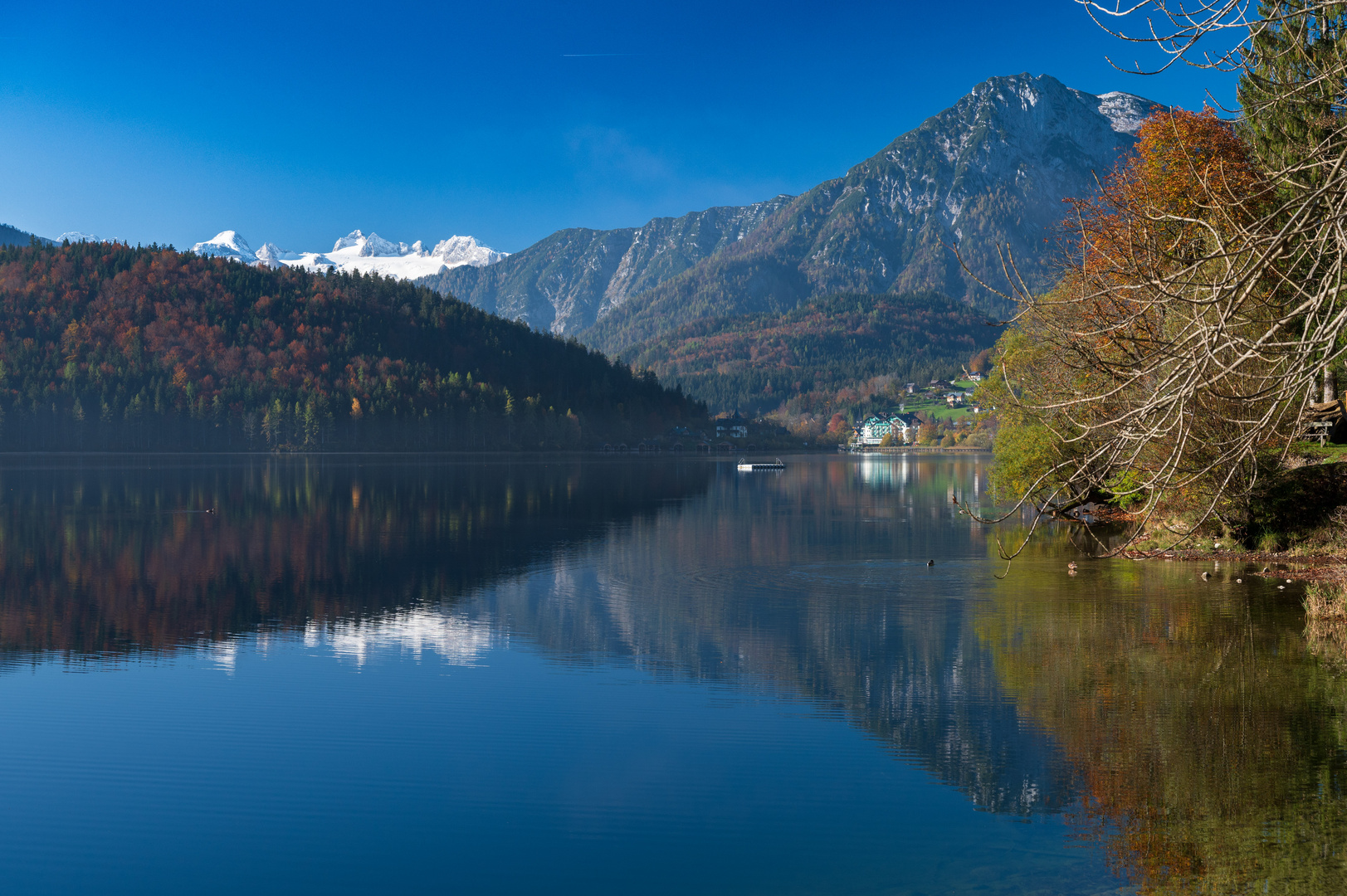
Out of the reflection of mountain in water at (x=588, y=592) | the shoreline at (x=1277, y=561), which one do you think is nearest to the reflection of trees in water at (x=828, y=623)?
the reflection of mountain in water at (x=588, y=592)

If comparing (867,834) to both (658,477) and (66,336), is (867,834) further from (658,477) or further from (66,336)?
(66,336)

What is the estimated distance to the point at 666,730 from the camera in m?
15.5

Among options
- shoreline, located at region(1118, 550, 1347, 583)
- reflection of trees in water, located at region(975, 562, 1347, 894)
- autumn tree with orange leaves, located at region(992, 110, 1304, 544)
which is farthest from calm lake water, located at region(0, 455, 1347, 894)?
autumn tree with orange leaves, located at region(992, 110, 1304, 544)

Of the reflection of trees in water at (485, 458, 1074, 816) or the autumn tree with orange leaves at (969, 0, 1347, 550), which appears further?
the reflection of trees in water at (485, 458, 1074, 816)

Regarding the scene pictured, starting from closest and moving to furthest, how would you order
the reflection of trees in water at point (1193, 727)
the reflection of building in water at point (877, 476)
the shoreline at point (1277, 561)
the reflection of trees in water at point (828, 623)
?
the reflection of trees in water at point (1193, 727), the reflection of trees in water at point (828, 623), the shoreline at point (1277, 561), the reflection of building in water at point (877, 476)

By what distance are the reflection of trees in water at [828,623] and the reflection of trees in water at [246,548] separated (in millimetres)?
4237

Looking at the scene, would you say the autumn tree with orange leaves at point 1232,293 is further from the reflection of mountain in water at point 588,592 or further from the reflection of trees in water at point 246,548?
the reflection of trees in water at point 246,548

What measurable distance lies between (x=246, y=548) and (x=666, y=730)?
2839 cm

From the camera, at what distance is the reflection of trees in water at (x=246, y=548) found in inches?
983

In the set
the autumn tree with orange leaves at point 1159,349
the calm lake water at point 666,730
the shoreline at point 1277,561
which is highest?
the autumn tree with orange leaves at point 1159,349

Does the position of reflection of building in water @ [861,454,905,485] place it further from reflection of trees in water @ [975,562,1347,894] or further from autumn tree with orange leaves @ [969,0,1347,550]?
autumn tree with orange leaves @ [969,0,1347,550]

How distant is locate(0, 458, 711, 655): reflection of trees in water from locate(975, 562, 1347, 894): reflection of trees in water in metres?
17.0

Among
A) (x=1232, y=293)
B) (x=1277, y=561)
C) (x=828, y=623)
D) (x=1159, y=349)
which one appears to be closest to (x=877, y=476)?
(x=1277, y=561)

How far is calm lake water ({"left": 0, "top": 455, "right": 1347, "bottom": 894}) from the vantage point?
10828 millimetres
